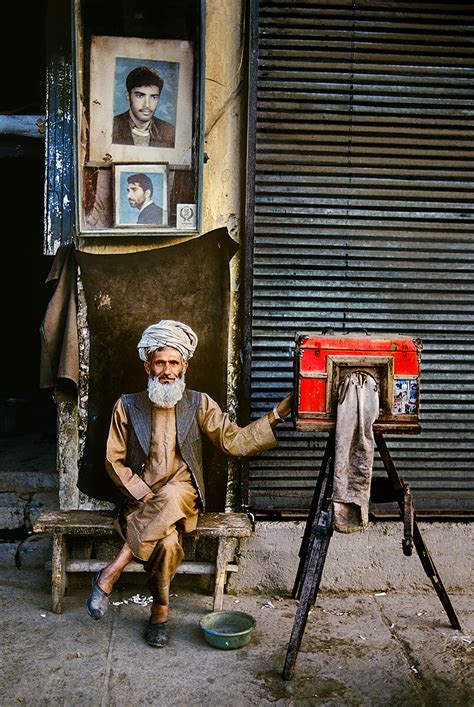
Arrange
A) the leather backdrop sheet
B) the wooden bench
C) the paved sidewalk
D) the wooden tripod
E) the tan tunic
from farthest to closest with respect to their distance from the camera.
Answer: the leather backdrop sheet, the wooden bench, the tan tunic, the wooden tripod, the paved sidewalk

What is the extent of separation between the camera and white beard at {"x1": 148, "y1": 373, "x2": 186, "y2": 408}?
13.1 ft

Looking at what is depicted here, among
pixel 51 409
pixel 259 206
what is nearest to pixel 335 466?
pixel 259 206

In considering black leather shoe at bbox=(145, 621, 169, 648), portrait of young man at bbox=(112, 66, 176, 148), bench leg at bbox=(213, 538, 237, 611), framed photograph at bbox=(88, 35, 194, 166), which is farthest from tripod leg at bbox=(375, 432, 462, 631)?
portrait of young man at bbox=(112, 66, 176, 148)

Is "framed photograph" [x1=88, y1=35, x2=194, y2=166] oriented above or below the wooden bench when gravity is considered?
above

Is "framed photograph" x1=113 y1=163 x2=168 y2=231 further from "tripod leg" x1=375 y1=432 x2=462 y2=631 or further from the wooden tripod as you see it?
"tripod leg" x1=375 y1=432 x2=462 y2=631

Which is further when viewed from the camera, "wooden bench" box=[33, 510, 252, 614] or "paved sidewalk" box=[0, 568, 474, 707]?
"wooden bench" box=[33, 510, 252, 614]

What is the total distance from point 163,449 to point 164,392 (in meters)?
0.36

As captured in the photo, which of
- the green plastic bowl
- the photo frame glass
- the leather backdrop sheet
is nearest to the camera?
the green plastic bowl

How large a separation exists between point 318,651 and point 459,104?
345cm

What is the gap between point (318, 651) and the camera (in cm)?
375

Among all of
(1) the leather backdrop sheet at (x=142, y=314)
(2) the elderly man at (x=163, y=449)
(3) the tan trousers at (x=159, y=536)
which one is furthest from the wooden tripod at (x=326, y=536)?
(1) the leather backdrop sheet at (x=142, y=314)

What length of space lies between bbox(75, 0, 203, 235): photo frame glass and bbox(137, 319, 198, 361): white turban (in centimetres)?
67

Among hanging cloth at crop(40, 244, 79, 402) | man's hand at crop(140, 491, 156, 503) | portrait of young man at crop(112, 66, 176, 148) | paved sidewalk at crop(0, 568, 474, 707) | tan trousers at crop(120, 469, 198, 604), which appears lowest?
paved sidewalk at crop(0, 568, 474, 707)

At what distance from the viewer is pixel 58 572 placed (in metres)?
4.09
